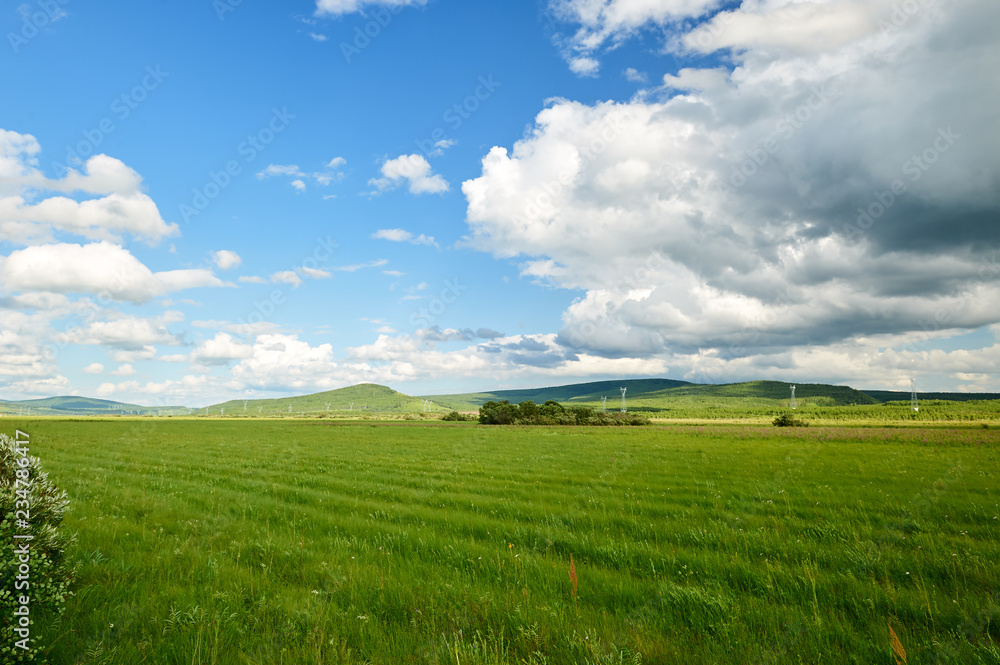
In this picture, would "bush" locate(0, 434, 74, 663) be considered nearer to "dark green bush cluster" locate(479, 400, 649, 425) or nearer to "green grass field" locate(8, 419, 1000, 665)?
"green grass field" locate(8, 419, 1000, 665)

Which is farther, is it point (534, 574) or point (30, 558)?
point (534, 574)

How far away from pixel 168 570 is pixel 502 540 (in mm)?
5923

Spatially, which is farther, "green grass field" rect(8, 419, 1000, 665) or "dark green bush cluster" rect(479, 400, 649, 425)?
"dark green bush cluster" rect(479, 400, 649, 425)

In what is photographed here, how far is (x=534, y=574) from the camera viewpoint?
7.11 metres

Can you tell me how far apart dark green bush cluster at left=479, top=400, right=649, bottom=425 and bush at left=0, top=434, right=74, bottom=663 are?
80148mm

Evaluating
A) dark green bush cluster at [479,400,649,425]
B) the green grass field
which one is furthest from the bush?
dark green bush cluster at [479,400,649,425]

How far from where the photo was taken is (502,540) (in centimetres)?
932

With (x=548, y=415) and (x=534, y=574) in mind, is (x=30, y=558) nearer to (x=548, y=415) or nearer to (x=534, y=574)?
(x=534, y=574)

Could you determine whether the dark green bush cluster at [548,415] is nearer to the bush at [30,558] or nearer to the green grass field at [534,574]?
the green grass field at [534,574]

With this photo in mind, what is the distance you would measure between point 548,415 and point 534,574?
3359 inches

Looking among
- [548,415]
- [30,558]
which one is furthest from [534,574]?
[548,415]

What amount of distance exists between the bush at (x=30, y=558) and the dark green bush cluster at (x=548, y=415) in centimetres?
8015

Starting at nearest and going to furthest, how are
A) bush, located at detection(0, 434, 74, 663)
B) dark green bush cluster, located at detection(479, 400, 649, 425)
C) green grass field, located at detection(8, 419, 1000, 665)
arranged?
bush, located at detection(0, 434, 74, 663) < green grass field, located at detection(8, 419, 1000, 665) < dark green bush cluster, located at detection(479, 400, 649, 425)

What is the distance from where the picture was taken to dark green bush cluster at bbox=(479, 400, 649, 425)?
275 feet
